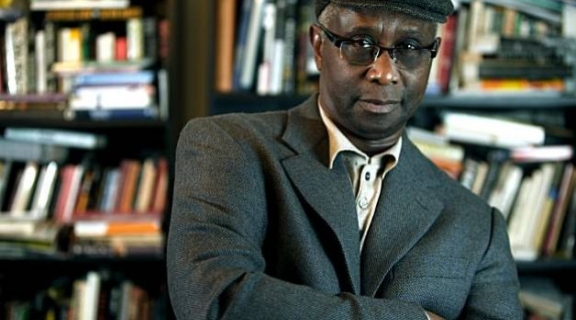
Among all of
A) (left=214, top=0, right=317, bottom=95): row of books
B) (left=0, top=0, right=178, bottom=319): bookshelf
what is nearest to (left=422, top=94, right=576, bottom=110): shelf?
(left=214, top=0, right=317, bottom=95): row of books

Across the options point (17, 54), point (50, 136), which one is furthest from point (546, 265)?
point (17, 54)

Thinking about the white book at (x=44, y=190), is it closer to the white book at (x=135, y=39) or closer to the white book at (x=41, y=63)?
the white book at (x=41, y=63)

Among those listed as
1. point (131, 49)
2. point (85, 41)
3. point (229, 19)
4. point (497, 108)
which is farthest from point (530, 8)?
point (85, 41)

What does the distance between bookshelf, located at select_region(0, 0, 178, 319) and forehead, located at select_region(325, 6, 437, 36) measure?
0.96 meters

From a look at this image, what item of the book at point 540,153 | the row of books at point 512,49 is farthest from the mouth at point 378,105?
the book at point 540,153

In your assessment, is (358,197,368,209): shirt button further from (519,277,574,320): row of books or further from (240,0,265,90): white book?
(519,277,574,320): row of books

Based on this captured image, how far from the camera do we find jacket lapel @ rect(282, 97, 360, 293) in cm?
111

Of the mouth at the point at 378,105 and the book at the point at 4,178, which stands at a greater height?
the mouth at the point at 378,105

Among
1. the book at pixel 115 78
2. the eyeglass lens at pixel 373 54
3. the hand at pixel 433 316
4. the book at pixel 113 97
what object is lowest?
the hand at pixel 433 316

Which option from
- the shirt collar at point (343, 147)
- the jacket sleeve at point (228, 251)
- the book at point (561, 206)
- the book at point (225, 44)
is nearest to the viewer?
the jacket sleeve at point (228, 251)

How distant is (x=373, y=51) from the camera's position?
109 cm

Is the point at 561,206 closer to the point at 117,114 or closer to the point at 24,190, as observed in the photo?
the point at 117,114

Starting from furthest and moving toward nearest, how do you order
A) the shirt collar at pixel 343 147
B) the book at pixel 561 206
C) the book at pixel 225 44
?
the book at pixel 561 206
the book at pixel 225 44
the shirt collar at pixel 343 147

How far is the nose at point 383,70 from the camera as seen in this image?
1086 millimetres
